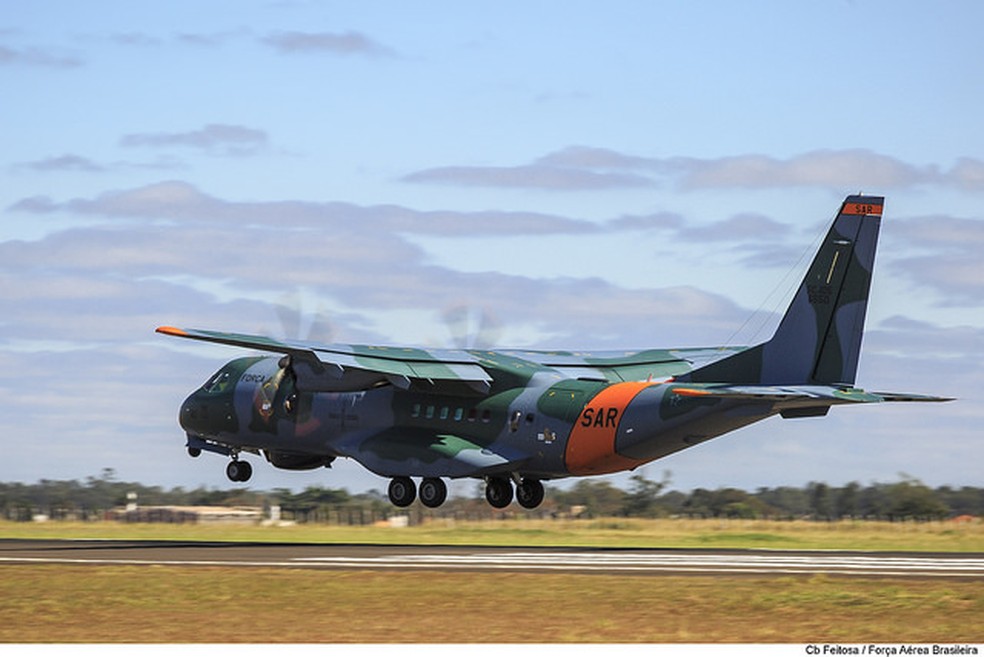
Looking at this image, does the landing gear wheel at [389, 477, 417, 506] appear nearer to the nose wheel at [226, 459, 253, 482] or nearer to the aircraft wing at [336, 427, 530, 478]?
the aircraft wing at [336, 427, 530, 478]

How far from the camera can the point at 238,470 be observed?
53.2 m

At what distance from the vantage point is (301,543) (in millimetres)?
46062

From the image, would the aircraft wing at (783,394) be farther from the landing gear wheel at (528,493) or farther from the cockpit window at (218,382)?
the cockpit window at (218,382)

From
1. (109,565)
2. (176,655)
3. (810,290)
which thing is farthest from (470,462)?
(176,655)

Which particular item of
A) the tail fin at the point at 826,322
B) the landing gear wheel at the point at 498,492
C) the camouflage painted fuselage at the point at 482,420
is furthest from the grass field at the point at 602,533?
the tail fin at the point at 826,322

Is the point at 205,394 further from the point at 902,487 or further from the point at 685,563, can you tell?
the point at 902,487

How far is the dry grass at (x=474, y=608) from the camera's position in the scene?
2348 cm

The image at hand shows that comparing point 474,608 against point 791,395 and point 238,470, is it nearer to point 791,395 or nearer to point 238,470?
point 791,395

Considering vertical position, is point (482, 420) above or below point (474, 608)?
above

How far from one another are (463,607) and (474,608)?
0.21m

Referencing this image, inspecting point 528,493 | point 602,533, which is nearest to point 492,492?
point 528,493

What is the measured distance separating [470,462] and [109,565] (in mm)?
13441

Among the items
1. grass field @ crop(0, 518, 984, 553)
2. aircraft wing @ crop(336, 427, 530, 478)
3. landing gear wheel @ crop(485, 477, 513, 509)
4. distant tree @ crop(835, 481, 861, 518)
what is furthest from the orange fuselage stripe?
distant tree @ crop(835, 481, 861, 518)

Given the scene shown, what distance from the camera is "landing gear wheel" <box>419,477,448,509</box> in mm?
47469
